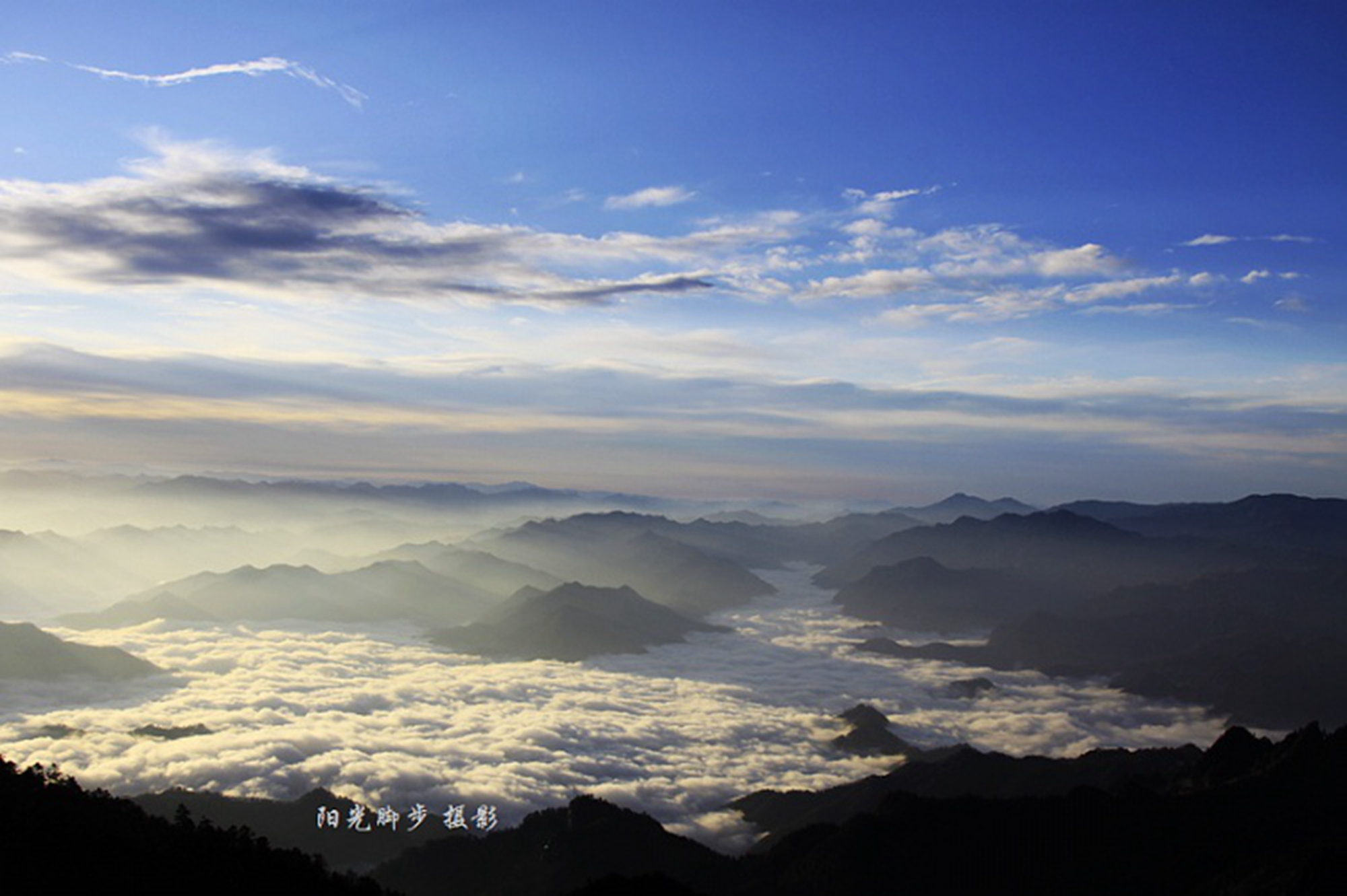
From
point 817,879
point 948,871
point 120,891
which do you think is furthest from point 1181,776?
point 120,891

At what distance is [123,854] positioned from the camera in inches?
4065

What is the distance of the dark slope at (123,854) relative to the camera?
317 feet

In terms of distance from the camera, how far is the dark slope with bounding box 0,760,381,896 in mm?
96625

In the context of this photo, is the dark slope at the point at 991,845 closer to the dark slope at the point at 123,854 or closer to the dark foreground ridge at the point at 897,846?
the dark foreground ridge at the point at 897,846

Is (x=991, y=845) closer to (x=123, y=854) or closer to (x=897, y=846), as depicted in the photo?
(x=897, y=846)

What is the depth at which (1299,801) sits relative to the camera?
151875 millimetres

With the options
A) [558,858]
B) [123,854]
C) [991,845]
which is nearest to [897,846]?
[991,845]

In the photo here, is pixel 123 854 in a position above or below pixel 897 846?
above

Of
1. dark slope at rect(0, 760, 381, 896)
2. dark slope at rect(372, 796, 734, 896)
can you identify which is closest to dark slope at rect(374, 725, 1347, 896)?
dark slope at rect(372, 796, 734, 896)

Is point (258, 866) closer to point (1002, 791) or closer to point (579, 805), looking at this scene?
point (579, 805)

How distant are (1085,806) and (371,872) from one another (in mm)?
126618

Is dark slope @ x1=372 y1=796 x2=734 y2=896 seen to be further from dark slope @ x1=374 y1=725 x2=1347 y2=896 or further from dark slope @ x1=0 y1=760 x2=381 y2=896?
dark slope @ x1=0 y1=760 x2=381 y2=896

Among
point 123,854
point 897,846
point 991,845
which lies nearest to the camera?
point 123,854

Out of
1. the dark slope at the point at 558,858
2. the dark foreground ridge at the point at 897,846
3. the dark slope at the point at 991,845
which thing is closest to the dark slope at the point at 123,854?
the dark foreground ridge at the point at 897,846
